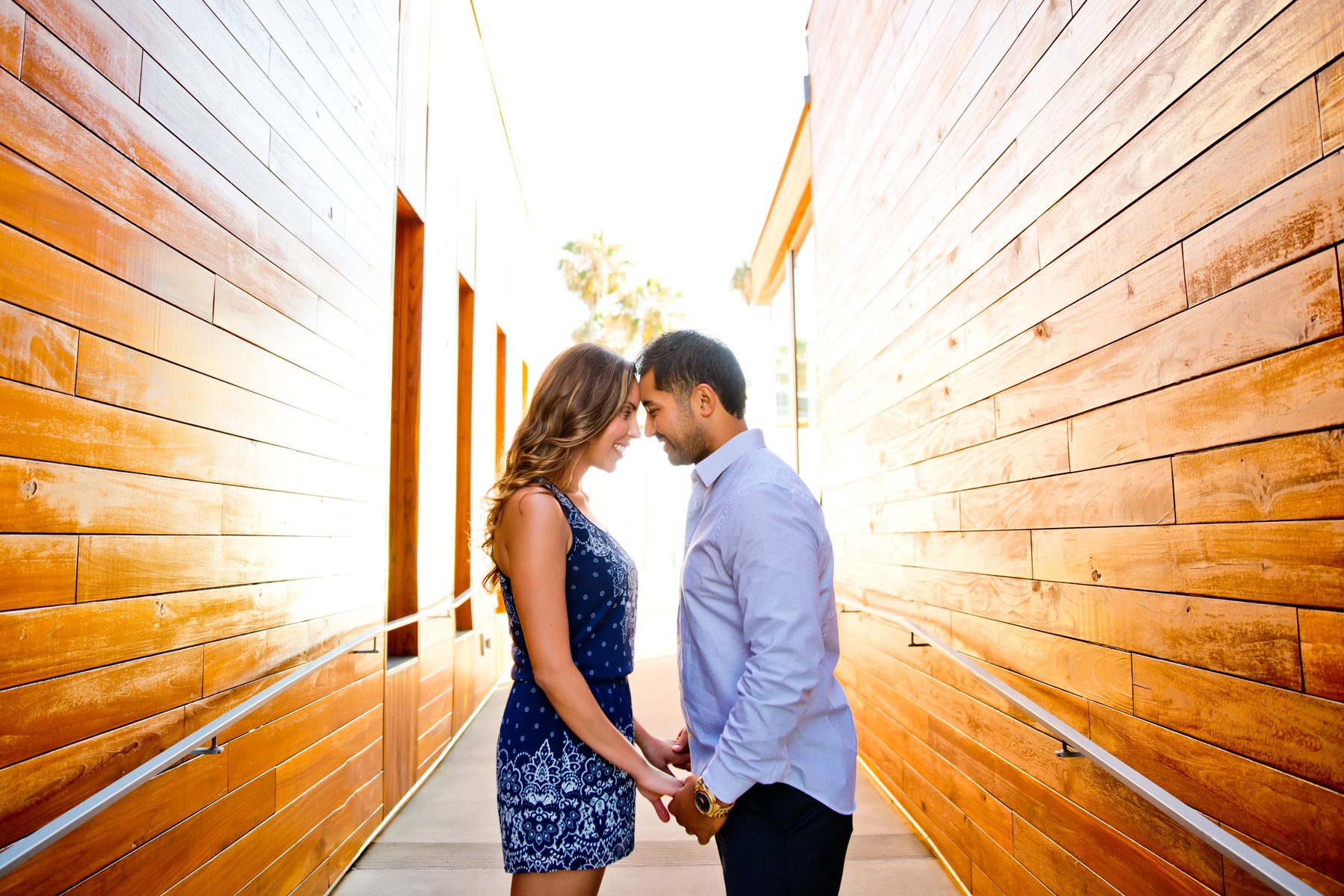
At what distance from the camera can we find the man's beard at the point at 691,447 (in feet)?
5.60

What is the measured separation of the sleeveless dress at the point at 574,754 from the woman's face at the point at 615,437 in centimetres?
15

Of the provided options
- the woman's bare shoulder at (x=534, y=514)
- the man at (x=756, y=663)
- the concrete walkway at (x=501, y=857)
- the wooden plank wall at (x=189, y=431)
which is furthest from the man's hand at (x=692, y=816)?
the concrete walkway at (x=501, y=857)

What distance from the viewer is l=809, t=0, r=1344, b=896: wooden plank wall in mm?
1247

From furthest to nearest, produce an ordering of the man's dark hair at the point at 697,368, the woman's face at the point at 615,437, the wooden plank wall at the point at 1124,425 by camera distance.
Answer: the woman's face at the point at 615,437, the man's dark hair at the point at 697,368, the wooden plank wall at the point at 1124,425

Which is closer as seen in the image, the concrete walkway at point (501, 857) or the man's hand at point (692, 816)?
the man's hand at point (692, 816)

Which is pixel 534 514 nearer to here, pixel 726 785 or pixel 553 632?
pixel 553 632

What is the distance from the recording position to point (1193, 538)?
1507 millimetres

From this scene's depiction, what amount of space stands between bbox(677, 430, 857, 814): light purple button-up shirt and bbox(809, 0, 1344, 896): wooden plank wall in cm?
64

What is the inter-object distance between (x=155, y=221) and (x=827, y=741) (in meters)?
1.78

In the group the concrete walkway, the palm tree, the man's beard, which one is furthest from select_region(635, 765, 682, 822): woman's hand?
the palm tree

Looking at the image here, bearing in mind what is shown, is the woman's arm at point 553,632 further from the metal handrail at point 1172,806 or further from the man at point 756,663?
the metal handrail at point 1172,806

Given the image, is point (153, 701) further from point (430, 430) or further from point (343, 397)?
point (430, 430)

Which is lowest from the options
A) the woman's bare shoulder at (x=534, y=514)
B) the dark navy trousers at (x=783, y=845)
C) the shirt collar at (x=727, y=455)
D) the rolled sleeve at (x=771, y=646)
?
the dark navy trousers at (x=783, y=845)

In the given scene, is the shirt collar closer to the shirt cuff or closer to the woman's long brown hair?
the woman's long brown hair
